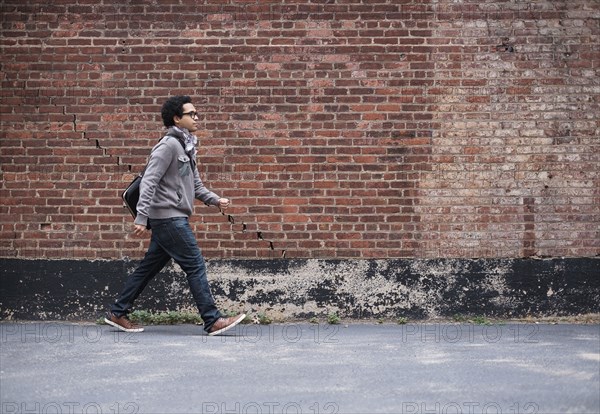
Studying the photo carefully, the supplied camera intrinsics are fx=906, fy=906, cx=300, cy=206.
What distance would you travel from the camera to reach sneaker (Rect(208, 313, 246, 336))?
7141 millimetres

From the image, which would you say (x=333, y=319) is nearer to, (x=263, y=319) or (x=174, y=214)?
(x=263, y=319)

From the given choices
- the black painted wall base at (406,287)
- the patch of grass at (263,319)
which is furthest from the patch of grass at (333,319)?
the patch of grass at (263,319)

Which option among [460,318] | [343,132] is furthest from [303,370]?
[343,132]

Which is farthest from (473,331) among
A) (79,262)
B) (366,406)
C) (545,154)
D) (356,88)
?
(79,262)

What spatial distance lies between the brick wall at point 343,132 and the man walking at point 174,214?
0.99 metres

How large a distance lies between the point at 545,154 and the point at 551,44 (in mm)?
1019

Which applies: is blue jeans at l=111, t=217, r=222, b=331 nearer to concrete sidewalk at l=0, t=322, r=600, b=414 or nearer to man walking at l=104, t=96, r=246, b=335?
man walking at l=104, t=96, r=246, b=335

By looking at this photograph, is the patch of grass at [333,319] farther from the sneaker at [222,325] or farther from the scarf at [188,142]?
the scarf at [188,142]

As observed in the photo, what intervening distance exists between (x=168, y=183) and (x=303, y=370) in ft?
7.20

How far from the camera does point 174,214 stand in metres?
7.28

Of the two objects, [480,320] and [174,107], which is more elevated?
[174,107]

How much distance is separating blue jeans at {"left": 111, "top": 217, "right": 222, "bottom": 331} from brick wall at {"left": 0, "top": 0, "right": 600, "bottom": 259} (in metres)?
0.99

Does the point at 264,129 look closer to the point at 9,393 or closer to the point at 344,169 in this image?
the point at 344,169

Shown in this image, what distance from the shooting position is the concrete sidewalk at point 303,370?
16.1 ft
